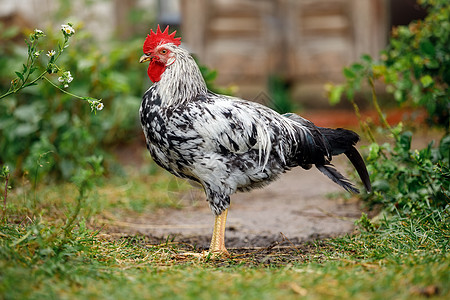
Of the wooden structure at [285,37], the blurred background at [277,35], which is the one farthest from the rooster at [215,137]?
the wooden structure at [285,37]

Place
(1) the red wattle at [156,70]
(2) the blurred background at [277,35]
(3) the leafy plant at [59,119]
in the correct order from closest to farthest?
(1) the red wattle at [156,70]
(3) the leafy plant at [59,119]
(2) the blurred background at [277,35]

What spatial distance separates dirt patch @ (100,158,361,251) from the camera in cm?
362

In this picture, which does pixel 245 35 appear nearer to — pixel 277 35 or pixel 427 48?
pixel 277 35

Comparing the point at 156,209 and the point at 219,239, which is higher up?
the point at 219,239

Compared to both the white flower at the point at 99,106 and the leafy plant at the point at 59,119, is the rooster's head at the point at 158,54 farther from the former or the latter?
the leafy plant at the point at 59,119

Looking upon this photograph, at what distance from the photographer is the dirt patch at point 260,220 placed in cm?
362

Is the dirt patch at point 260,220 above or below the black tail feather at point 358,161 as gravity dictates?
below

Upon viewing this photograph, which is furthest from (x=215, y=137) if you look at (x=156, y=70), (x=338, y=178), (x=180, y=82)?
(x=338, y=178)

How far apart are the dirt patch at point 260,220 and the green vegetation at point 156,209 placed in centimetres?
17

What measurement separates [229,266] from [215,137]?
2.44 ft

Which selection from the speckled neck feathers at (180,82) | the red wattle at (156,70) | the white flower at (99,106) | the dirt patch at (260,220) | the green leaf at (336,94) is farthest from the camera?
the green leaf at (336,94)

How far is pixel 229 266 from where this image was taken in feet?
9.17

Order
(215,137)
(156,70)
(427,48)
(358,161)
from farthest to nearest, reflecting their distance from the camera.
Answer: (427,48) < (358,161) < (156,70) < (215,137)

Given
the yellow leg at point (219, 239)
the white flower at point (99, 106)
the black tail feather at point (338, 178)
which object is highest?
the white flower at point (99, 106)
